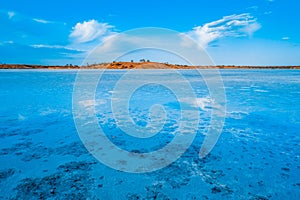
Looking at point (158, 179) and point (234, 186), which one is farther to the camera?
point (158, 179)

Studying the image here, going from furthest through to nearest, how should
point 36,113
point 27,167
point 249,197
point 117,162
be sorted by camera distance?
point 36,113 → point 117,162 → point 27,167 → point 249,197

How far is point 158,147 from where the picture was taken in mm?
4004

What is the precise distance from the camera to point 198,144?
4.13 metres

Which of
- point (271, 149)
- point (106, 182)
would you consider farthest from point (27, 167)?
point (271, 149)

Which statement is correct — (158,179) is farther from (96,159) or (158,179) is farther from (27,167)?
(27,167)

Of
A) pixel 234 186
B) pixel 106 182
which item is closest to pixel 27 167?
pixel 106 182

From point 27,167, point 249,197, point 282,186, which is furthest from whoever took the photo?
point 27,167

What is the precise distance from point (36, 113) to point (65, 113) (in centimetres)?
90

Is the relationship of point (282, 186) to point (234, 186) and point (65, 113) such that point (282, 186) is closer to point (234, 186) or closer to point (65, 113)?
point (234, 186)

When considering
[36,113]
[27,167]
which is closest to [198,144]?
[27,167]

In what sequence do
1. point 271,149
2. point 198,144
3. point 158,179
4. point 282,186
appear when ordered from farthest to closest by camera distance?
point 198,144
point 271,149
point 158,179
point 282,186

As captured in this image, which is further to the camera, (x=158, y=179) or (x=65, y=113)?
(x=65, y=113)

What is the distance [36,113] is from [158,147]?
4523 millimetres

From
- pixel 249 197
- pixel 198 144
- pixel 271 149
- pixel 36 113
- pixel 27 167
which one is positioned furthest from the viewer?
pixel 36 113
